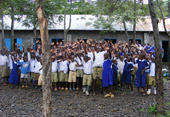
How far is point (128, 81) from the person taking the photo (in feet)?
27.2

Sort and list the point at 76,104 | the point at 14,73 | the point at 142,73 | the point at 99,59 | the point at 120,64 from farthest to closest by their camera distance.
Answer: the point at 14,73 → the point at 120,64 → the point at 99,59 → the point at 142,73 → the point at 76,104

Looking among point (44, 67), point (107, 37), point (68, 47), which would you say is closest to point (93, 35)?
point (107, 37)

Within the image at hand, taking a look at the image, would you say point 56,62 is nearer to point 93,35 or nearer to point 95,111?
point 95,111

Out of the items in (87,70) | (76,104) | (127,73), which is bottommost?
(76,104)

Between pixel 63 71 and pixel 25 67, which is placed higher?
pixel 25 67

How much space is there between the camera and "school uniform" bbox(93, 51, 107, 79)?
8.05m

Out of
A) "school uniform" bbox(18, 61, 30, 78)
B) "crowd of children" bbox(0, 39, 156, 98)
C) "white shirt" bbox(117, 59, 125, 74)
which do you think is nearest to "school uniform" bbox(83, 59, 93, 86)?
"crowd of children" bbox(0, 39, 156, 98)

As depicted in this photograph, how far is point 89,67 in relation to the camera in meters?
8.13

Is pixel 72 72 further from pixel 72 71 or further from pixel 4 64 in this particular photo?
pixel 4 64

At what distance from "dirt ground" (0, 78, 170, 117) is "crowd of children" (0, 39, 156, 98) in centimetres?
51

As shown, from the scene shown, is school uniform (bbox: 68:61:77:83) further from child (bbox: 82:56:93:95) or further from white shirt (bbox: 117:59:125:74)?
white shirt (bbox: 117:59:125:74)

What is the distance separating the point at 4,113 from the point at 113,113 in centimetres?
316

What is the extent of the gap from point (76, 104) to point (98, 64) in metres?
2.01

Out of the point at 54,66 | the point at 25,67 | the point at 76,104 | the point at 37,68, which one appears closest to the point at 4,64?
the point at 25,67
